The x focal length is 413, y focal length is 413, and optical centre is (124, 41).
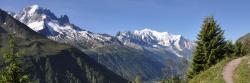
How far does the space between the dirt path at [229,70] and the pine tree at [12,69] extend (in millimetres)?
21506

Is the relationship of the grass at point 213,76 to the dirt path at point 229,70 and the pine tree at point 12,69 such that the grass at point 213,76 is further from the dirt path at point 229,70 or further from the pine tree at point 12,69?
the pine tree at point 12,69

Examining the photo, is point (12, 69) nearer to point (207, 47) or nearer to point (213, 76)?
point (213, 76)

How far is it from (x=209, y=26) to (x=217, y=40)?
10.3 ft

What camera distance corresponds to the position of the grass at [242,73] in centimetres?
4303

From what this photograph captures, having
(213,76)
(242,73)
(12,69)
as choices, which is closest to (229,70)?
(213,76)

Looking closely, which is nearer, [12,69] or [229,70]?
[12,69]

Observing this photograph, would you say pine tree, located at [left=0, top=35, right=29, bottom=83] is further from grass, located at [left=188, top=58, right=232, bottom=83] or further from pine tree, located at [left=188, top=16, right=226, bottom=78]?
pine tree, located at [left=188, top=16, right=226, bottom=78]

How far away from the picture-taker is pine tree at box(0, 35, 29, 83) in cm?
4350

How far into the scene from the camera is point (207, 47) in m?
68.8

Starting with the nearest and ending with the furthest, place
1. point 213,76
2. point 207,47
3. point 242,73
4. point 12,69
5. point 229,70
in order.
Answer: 1. point 12,69
2. point 242,73
3. point 213,76
4. point 229,70
5. point 207,47

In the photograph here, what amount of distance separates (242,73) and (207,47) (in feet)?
79.4

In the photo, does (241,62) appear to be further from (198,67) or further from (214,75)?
(198,67)

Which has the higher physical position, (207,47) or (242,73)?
(207,47)

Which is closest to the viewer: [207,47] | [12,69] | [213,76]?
[12,69]
